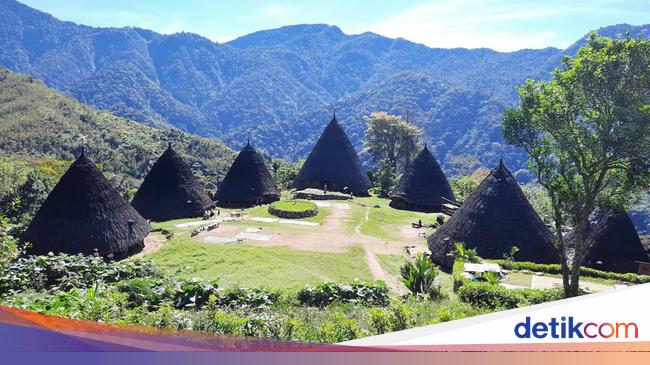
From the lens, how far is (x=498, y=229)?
21531mm

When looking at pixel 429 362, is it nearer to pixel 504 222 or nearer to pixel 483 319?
pixel 483 319

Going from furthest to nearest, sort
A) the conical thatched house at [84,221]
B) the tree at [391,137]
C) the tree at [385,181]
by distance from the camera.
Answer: the tree at [391,137] → the tree at [385,181] → the conical thatched house at [84,221]

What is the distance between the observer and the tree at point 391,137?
5716 cm

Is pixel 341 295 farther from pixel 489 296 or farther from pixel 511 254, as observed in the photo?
pixel 511 254

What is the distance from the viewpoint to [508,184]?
2284 cm

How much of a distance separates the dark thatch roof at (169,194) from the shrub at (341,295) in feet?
61.7

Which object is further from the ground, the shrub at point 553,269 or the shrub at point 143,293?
the shrub at point 143,293

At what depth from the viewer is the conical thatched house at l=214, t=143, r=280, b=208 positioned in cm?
3609

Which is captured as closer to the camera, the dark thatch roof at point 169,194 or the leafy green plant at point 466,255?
the leafy green plant at point 466,255

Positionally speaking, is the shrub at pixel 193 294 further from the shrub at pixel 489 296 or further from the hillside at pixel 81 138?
the hillside at pixel 81 138

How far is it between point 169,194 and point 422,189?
19.5 metres

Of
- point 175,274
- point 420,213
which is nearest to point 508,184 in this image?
point 420,213

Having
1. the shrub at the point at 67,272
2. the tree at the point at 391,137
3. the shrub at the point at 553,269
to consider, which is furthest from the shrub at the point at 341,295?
the tree at the point at 391,137

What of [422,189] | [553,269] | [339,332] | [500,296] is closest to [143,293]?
[339,332]
